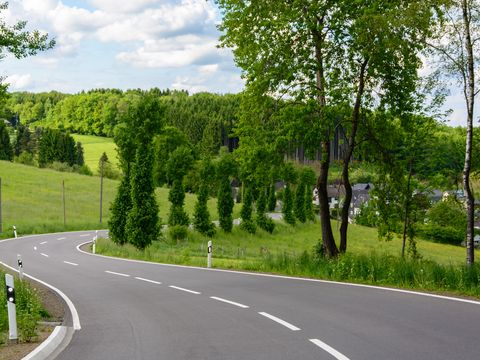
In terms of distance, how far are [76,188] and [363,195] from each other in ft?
226

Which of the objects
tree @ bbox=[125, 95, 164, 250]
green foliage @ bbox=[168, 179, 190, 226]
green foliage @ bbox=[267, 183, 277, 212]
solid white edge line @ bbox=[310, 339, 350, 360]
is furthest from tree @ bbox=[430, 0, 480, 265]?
green foliage @ bbox=[267, 183, 277, 212]

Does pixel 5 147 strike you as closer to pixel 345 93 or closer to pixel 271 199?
pixel 271 199

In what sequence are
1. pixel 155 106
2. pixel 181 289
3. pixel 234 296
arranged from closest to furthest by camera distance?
pixel 234 296, pixel 181 289, pixel 155 106

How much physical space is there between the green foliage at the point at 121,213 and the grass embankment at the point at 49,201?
607 inches

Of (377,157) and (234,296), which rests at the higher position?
(377,157)

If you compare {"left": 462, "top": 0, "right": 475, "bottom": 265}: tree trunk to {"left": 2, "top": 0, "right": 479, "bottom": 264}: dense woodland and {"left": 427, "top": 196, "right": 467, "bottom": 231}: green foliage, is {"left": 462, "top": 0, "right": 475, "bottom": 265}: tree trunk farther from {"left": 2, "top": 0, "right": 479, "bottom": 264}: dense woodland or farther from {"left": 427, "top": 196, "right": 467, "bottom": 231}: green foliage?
{"left": 427, "top": 196, "right": 467, "bottom": 231}: green foliage

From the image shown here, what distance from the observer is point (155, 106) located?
4816cm

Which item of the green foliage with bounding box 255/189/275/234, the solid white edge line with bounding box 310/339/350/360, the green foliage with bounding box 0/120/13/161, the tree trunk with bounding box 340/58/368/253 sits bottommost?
the green foliage with bounding box 255/189/275/234

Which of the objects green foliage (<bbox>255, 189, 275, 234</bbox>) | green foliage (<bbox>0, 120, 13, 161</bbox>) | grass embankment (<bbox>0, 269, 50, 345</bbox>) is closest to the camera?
grass embankment (<bbox>0, 269, 50, 345</bbox>)

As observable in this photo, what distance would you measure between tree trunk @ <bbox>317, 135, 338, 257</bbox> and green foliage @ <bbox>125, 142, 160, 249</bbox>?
18372 millimetres

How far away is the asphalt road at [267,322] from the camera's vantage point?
6.91 meters

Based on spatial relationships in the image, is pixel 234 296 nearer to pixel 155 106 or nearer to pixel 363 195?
pixel 155 106

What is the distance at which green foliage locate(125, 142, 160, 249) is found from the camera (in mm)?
35906

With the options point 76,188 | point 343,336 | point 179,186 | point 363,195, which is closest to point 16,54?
point 343,336
